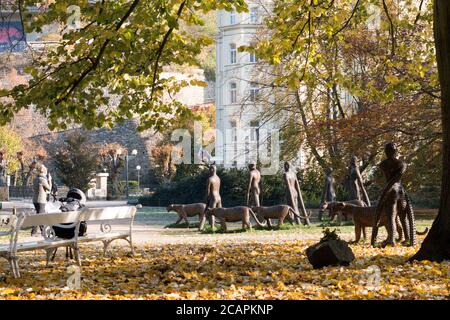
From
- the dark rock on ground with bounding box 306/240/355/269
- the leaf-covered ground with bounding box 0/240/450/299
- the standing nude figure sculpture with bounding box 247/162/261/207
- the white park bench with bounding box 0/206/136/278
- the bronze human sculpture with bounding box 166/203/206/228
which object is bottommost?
the leaf-covered ground with bounding box 0/240/450/299

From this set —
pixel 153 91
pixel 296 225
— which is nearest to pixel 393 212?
pixel 153 91

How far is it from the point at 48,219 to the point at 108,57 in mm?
3730

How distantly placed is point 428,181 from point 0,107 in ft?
60.6

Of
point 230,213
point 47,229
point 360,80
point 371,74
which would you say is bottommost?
point 47,229

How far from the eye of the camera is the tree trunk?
481 inches

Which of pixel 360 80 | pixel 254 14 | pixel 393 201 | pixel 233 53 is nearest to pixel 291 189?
pixel 360 80

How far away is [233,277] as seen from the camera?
1091 cm

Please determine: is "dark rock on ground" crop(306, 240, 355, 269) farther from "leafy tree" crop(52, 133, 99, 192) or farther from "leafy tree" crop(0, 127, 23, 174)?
"leafy tree" crop(0, 127, 23, 174)

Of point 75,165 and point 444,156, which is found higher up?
point 75,165

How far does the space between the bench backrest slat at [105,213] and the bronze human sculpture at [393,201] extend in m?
4.27

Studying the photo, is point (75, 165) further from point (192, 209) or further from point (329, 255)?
point (329, 255)

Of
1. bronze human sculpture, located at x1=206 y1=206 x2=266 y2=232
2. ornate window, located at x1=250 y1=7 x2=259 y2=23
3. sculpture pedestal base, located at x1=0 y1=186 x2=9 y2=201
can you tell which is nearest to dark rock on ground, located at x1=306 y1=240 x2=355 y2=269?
bronze human sculpture, located at x1=206 y1=206 x2=266 y2=232

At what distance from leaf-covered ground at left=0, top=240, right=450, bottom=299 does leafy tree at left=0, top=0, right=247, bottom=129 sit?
8.72 ft
